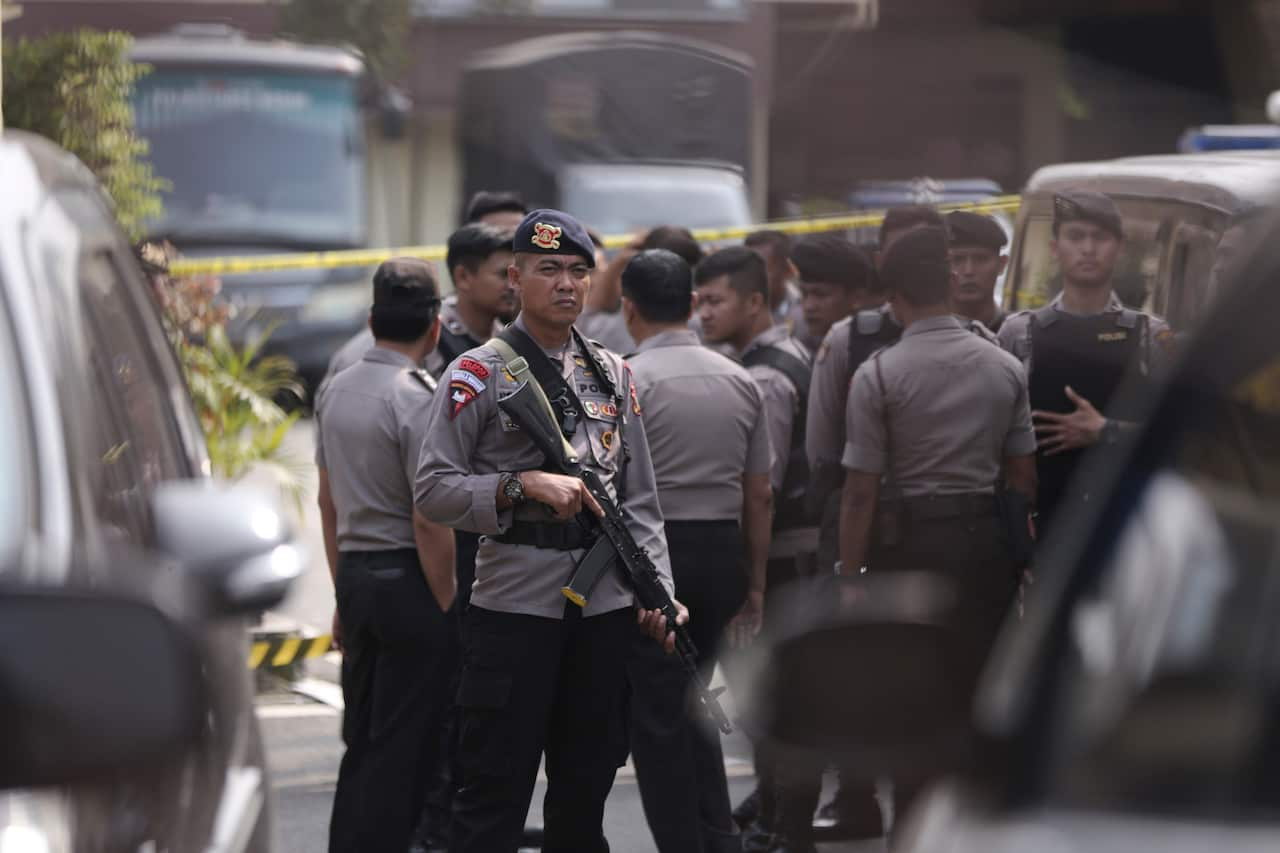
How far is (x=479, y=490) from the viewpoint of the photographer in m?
4.33

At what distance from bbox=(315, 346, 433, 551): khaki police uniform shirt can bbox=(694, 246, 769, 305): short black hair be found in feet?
5.04

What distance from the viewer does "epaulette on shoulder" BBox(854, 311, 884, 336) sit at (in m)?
6.00

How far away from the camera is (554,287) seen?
4520 millimetres

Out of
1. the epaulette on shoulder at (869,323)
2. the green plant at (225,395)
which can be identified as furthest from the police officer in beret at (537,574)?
the green plant at (225,395)

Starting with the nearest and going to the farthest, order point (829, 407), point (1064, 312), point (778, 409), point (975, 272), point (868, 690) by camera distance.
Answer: point (868, 690)
point (1064, 312)
point (829, 407)
point (975, 272)
point (778, 409)

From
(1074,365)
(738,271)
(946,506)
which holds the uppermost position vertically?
(738,271)

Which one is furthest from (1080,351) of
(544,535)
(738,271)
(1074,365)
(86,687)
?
(86,687)

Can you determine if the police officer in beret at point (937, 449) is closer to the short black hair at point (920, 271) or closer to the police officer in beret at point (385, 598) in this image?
the short black hair at point (920, 271)

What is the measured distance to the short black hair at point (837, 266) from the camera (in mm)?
6789

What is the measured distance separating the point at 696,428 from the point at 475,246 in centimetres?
99

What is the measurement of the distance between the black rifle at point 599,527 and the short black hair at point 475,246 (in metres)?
1.57

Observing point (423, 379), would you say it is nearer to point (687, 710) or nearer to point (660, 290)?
point (660, 290)

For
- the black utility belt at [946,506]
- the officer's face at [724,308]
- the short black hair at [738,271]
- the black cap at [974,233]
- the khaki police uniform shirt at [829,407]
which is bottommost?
the black utility belt at [946,506]

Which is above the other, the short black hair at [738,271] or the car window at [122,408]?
the car window at [122,408]
